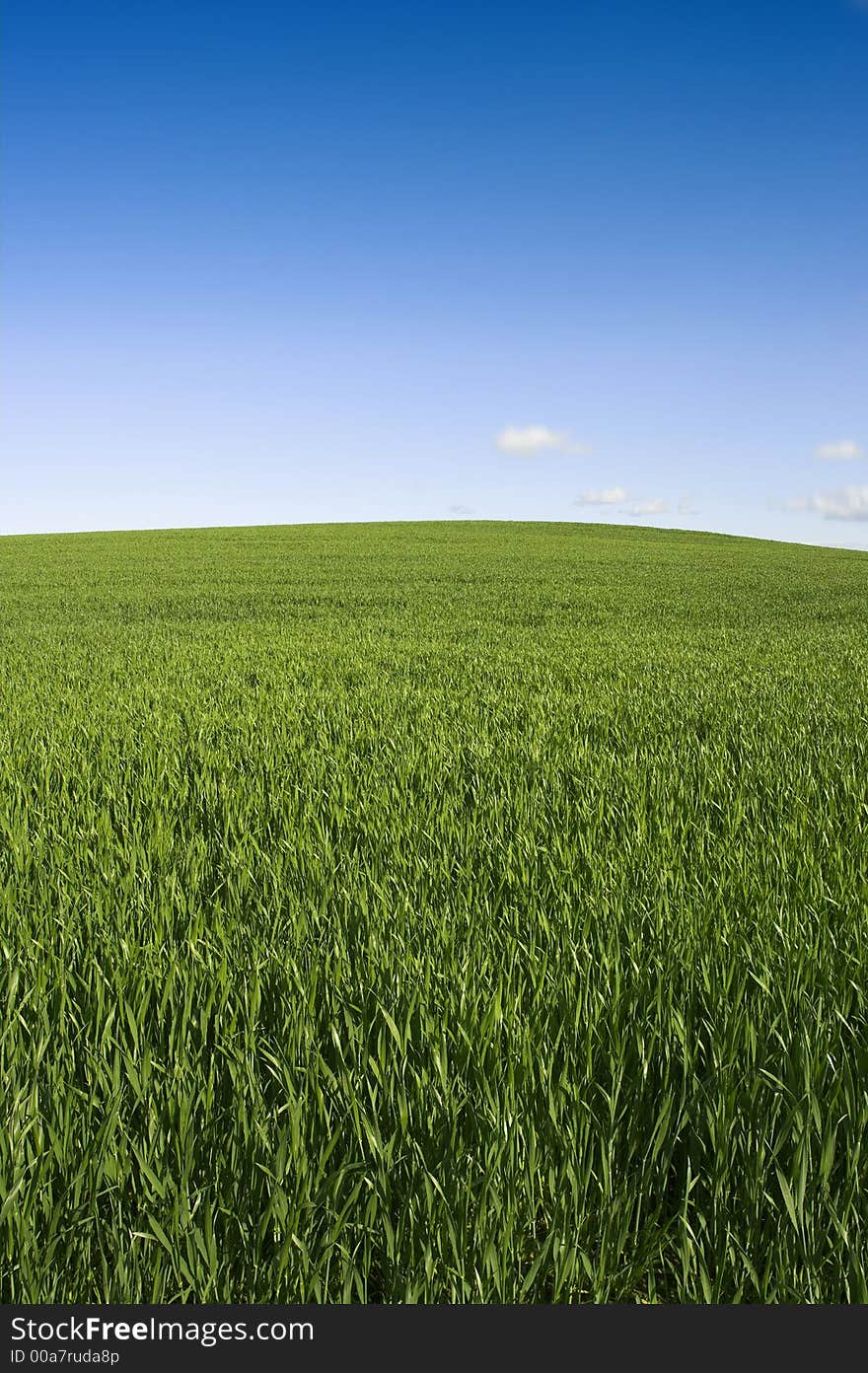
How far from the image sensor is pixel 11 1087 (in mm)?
1913

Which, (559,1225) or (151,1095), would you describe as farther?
(151,1095)

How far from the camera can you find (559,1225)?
1.60 m

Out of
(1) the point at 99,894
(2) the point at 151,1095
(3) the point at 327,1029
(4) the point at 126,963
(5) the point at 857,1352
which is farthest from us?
(1) the point at 99,894

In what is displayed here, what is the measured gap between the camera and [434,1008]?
2225 millimetres

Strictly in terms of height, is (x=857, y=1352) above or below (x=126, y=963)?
below

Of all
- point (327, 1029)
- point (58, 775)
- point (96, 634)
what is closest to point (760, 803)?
point (327, 1029)

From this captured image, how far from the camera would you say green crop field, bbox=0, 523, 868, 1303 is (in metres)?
1.58

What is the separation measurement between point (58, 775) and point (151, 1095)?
3521 mm

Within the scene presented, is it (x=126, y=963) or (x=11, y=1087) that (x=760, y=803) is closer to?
(x=126, y=963)

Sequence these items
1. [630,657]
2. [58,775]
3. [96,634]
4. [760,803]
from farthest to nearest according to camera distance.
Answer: [96,634], [630,657], [58,775], [760,803]

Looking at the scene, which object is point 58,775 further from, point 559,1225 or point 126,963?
point 559,1225

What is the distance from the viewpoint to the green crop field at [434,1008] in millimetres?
1582

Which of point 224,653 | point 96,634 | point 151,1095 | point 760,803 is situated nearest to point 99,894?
point 151,1095

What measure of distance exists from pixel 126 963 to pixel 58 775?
2825 millimetres
